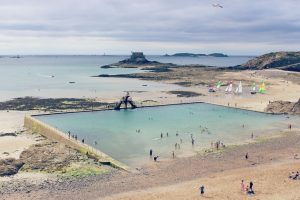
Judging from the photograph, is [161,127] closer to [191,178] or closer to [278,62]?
[191,178]

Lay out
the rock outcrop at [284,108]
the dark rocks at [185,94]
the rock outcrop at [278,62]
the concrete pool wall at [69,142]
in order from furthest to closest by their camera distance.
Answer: the rock outcrop at [278,62]
the dark rocks at [185,94]
the rock outcrop at [284,108]
the concrete pool wall at [69,142]

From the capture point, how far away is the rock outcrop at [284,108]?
62.5 m

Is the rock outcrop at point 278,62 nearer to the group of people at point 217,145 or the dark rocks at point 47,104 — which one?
the dark rocks at point 47,104

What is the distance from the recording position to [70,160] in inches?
1489

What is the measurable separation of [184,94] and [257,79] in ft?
127

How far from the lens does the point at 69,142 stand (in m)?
42.9

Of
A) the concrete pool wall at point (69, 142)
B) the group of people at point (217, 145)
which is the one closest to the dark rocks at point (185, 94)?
the concrete pool wall at point (69, 142)

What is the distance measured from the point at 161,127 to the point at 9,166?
22742 millimetres

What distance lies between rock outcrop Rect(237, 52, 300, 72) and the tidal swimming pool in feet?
286

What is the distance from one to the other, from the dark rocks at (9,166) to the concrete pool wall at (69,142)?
6.43 metres

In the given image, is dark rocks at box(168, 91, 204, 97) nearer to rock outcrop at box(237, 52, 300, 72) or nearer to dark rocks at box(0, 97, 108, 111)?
dark rocks at box(0, 97, 108, 111)

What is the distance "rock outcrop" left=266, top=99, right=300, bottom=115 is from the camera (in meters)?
62.5

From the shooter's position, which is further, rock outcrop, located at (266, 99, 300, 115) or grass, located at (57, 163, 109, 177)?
rock outcrop, located at (266, 99, 300, 115)

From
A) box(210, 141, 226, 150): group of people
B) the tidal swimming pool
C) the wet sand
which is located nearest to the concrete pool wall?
the tidal swimming pool
